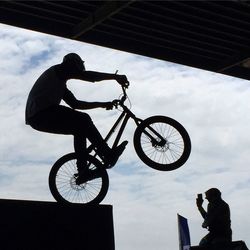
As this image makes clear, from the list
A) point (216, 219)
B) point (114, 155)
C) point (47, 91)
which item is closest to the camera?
point (47, 91)

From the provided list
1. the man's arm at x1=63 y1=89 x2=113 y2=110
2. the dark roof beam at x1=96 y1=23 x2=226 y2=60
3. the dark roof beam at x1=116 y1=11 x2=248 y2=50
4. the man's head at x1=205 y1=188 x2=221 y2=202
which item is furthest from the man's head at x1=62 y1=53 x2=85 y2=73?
the man's head at x1=205 y1=188 x2=221 y2=202

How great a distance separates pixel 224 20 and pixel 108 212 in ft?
18.7

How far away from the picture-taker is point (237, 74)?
15422 millimetres

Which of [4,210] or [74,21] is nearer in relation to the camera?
[4,210]

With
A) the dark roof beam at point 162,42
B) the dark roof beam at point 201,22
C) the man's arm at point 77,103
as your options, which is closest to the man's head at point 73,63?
the man's arm at point 77,103

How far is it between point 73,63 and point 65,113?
0.77 meters

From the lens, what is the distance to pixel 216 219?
35.7 feet

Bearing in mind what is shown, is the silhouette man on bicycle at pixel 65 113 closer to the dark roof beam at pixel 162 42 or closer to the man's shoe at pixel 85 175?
the man's shoe at pixel 85 175

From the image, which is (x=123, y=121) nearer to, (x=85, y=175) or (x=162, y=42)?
(x=85, y=175)

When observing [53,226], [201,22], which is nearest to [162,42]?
[201,22]

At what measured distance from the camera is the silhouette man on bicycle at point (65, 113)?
9.16 metres

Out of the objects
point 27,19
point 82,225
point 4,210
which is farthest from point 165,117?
point 27,19

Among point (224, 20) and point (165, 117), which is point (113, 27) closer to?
point (224, 20)

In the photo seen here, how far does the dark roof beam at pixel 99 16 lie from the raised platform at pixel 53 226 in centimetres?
403
